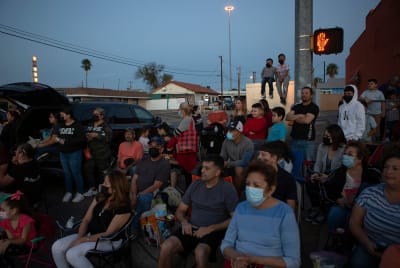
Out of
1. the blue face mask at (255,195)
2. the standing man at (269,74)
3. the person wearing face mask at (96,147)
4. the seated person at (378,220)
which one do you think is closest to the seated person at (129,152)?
the person wearing face mask at (96,147)

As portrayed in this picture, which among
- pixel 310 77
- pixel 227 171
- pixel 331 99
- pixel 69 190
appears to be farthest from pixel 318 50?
pixel 331 99

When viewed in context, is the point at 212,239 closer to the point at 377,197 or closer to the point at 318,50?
the point at 377,197

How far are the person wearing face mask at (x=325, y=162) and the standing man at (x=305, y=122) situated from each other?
86 cm

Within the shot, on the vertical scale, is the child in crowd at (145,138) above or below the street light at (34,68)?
below

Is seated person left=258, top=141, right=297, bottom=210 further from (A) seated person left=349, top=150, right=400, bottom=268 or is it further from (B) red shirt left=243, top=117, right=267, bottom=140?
(B) red shirt left=243, top=117, right=267, bottom=140

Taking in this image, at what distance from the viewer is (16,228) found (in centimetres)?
333

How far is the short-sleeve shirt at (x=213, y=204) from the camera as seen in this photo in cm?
326

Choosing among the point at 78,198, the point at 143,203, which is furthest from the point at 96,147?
the point at 143,203

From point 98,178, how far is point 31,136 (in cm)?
212

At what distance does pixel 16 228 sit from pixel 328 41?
5537 mm

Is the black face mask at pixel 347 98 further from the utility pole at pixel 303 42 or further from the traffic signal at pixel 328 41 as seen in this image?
the traffic signal at pixel 328 41

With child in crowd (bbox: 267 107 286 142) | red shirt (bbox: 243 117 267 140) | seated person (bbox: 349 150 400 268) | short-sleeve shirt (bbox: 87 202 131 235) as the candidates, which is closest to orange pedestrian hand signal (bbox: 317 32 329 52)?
child in crowd (bbox: 267 107 286 142)

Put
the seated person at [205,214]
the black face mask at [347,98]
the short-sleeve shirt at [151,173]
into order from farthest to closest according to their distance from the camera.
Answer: the black face mask at [347,98]
the short-sleeve shirt at [151,173]
the seated person at [205,214]

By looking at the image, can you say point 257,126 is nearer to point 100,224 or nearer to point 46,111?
point 100,224
